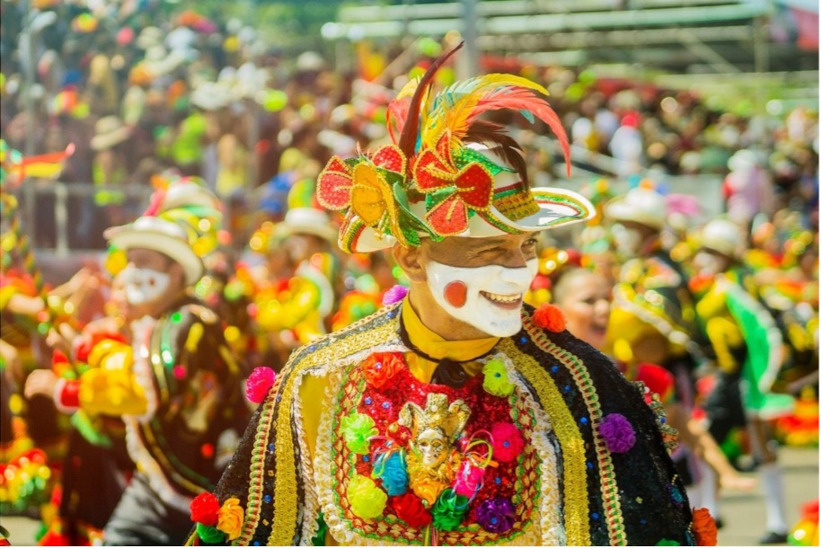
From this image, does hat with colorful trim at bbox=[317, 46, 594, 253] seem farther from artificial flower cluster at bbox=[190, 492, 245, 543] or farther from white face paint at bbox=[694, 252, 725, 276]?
white face paint at bbox=[694, 252, 725, 276]

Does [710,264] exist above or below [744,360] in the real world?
above

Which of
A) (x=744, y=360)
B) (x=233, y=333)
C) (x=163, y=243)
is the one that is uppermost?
(x=163, y=243)

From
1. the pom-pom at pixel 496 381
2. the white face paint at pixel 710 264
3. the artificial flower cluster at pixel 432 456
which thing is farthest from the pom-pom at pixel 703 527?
the white face paint at pixel 710 264

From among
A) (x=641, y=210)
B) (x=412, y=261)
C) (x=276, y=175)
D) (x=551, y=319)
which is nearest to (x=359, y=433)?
(x=412, y=261)

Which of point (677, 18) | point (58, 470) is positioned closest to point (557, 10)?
point (677, 18)

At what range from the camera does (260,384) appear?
4172 millimetres

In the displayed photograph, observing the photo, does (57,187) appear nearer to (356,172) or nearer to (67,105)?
(67,105)

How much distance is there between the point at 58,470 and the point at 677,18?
12148 mm

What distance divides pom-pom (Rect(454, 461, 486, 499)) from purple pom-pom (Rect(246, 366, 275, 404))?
0.64m

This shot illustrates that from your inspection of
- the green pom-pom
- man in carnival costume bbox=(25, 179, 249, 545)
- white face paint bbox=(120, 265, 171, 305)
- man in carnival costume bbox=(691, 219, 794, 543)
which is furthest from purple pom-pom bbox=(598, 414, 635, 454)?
man in carnival costume bbox=(691, 219, 794, 543)

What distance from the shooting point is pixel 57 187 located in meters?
11.6

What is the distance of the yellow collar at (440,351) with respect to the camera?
409cm

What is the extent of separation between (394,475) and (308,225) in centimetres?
707

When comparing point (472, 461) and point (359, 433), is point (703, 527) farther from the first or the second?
point (359, 433)
